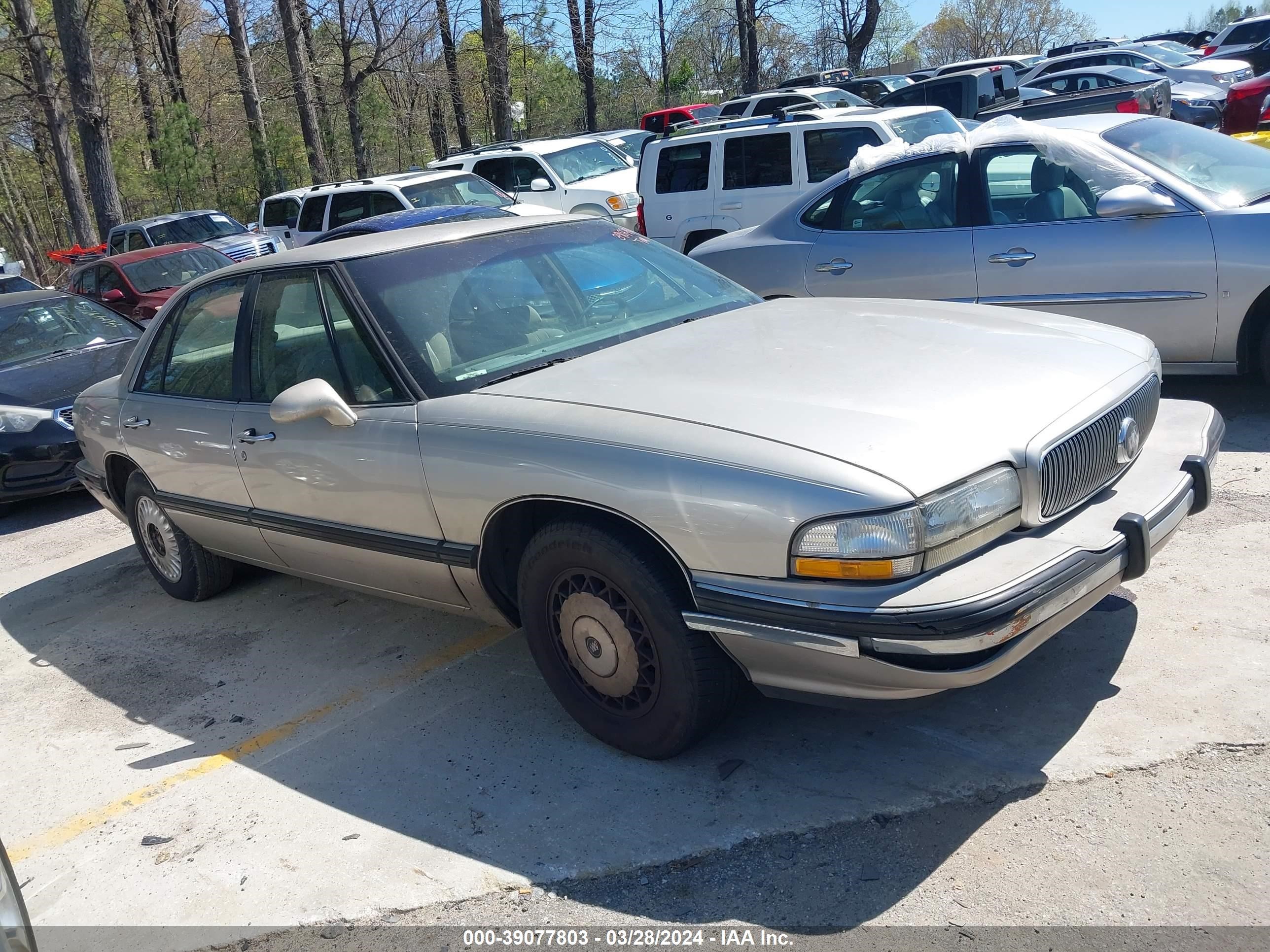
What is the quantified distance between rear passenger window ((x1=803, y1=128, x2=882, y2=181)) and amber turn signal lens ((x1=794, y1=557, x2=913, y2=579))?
899 cm

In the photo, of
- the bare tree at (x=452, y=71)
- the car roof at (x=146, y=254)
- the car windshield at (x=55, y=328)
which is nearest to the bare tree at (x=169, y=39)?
the bare tree at (x=452, y=71)

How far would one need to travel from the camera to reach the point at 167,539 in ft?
18.0

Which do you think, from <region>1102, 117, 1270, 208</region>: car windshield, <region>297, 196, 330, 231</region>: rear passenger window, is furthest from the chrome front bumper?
<region>297, 196, 330, 231</region>: rear passenger window

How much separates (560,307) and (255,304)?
1.36m

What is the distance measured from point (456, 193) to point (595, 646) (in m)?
12.2

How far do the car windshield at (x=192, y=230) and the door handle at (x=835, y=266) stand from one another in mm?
14136

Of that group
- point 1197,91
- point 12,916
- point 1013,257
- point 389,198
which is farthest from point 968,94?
point 12,916

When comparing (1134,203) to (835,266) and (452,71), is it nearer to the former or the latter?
(835,266)

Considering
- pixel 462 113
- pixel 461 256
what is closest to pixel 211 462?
pixel 461 256

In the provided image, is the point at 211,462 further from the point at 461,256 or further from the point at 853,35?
the point at 853,35

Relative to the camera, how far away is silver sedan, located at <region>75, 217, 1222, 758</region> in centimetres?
284

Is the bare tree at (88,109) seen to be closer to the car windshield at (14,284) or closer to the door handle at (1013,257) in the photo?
the car windshield at (14,284)

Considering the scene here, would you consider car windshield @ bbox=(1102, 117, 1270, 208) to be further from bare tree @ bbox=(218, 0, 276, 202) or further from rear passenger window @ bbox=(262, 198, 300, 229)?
bare tree @ bbox=(218, 0, 276, 202)

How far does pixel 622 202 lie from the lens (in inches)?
608
